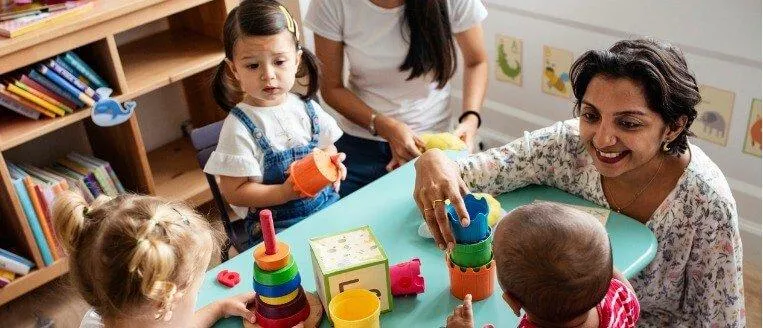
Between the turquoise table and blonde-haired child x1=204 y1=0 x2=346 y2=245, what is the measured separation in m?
0.12

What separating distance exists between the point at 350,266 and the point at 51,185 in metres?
1.62

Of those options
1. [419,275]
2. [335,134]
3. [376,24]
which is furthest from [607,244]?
[376,24]

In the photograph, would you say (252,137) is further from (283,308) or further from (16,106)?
(16,106)

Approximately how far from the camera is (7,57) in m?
2.18

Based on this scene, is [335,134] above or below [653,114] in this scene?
below

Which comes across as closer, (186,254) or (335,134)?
(186,254)

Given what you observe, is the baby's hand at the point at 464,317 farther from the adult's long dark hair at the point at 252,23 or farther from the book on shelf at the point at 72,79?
the book on shelf at the point at 72,79

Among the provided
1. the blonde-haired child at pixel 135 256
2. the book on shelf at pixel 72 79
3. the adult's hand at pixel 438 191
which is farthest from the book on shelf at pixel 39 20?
the adult's hand at pixel 438 191

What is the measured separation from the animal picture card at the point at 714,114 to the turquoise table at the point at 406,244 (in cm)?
95

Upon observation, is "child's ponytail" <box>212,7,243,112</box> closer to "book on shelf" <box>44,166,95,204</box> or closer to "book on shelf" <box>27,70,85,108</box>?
"book on shelf" <box>27,70,85,108</box>

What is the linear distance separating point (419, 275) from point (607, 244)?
355 mm

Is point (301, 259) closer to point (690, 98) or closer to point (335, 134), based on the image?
point (335, 134)

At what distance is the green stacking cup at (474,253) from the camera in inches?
50.9

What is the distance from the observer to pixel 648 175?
154 cm
